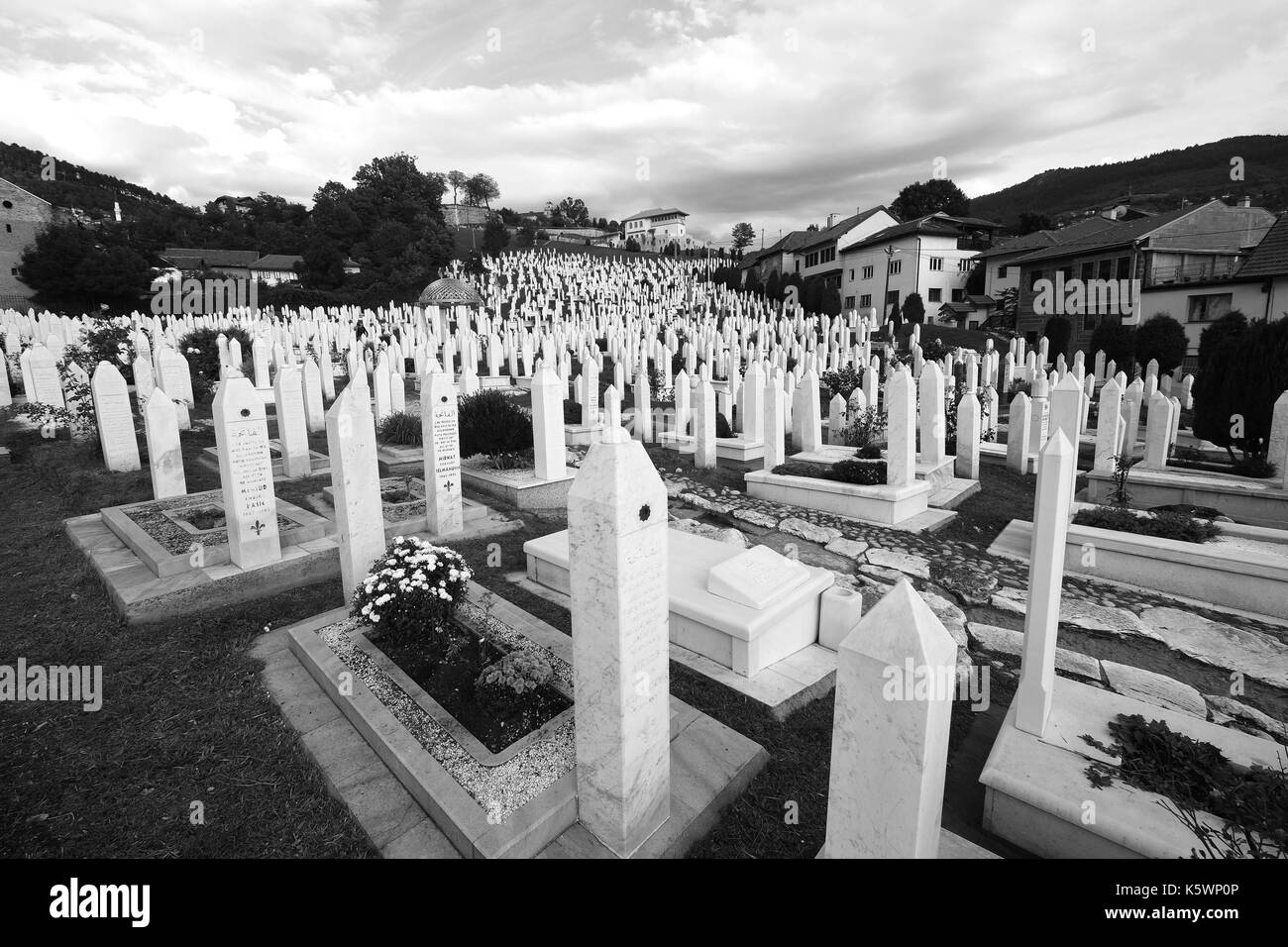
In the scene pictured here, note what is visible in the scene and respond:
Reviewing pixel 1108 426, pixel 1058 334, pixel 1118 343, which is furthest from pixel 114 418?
pixel 1058 334

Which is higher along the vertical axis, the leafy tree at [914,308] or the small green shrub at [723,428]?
the leafy tree at [914,308]

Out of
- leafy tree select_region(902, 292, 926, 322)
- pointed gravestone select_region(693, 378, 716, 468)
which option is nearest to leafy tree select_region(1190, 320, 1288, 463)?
pointed gravestone select_region(693, 378, 716, 468)

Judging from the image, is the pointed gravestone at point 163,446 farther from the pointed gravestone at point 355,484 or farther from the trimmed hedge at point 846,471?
the trimmed hedge at point 846,471

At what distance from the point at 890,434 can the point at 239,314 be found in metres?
32.4

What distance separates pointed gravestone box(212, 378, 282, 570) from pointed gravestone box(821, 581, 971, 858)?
5.97 m

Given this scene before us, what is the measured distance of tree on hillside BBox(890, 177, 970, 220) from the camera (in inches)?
2552

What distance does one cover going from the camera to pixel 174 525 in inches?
279

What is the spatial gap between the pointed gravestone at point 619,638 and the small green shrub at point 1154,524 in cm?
674

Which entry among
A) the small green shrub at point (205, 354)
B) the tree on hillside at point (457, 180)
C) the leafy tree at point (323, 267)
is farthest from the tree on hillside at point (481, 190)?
the small green shrub at point (205, 354)

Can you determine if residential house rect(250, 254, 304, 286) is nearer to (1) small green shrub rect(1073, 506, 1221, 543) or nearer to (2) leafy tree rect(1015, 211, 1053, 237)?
(1) small green shrub rect(1073, 506, 1221, 543)

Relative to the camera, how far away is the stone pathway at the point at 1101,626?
4.73 meters

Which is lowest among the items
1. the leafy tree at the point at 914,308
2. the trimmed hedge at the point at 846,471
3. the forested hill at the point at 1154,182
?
the trimmed hedge at the point at 846,471
